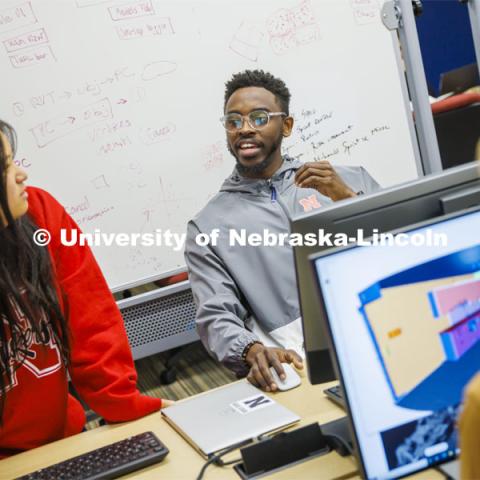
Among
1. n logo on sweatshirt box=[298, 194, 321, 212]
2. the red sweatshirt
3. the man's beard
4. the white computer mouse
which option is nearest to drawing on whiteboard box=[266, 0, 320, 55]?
the man's beard

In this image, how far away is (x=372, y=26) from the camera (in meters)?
2.76

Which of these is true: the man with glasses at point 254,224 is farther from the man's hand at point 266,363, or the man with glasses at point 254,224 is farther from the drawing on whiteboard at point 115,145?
the drawing on whiteboard at point 115,145

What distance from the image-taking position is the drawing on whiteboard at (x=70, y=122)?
2.36 meters

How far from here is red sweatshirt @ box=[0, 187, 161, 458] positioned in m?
1.35

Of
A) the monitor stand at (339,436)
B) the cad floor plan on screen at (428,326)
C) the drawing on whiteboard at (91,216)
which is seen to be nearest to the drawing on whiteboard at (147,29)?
the drawing on whiteboard at (91,216)

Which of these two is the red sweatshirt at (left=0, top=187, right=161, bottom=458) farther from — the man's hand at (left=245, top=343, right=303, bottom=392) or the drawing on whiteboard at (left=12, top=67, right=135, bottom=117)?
the drawing on whiteboard at (left=12, top=67, right=135, bottom=117)

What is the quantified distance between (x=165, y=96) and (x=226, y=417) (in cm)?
158

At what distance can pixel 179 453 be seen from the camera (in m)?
1.17

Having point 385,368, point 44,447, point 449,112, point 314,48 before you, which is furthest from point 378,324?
point 449,112

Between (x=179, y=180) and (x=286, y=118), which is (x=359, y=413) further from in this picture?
(x=179, y=180)

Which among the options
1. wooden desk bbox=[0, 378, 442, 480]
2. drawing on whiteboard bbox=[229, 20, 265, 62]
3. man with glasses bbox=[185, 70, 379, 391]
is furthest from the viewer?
drawing on whiteboard bbox=[229, 20, 265, 62]

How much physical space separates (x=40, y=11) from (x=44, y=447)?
160cm

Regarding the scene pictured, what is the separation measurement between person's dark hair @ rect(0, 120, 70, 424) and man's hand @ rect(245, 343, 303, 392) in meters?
0.40

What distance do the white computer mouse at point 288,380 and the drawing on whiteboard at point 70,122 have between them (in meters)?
1.41
